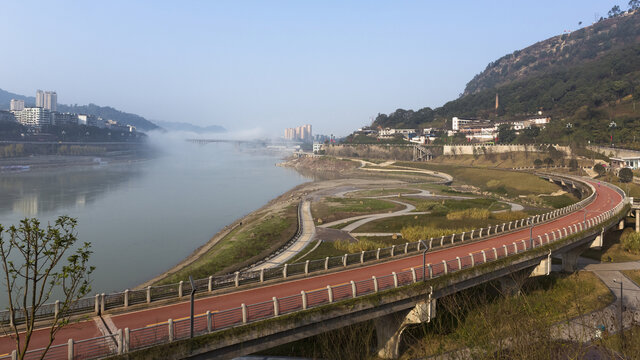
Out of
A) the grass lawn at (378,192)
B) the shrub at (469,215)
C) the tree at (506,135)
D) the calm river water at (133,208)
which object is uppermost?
the tree at (506,135)

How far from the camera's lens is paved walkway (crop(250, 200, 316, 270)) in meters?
40.7

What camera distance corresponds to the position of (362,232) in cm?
5525

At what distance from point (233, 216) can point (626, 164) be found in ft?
319

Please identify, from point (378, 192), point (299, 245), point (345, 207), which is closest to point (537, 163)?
point (378, 192)

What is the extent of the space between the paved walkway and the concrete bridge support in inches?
679

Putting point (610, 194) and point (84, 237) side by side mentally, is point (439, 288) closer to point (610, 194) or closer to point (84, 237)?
point (84, 237)

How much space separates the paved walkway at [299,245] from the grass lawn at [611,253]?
35.6 metres

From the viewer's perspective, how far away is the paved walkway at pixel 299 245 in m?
40.7

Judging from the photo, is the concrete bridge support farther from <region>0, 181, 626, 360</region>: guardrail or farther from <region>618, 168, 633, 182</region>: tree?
<region>618, 168, 633, 182</region>: tree

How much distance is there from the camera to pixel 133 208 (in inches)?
3433

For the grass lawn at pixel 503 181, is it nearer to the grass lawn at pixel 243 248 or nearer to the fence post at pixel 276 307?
the grass lawn at pixel 243 248

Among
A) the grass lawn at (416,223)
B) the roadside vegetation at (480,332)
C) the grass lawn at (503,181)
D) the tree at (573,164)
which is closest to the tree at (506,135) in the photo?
the grass lawn at (503,181)

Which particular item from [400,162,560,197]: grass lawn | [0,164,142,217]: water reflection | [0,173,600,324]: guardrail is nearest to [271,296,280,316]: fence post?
[0,173,600,324]: guardrail

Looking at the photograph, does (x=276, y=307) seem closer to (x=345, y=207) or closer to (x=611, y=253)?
(x=611, y=253)
